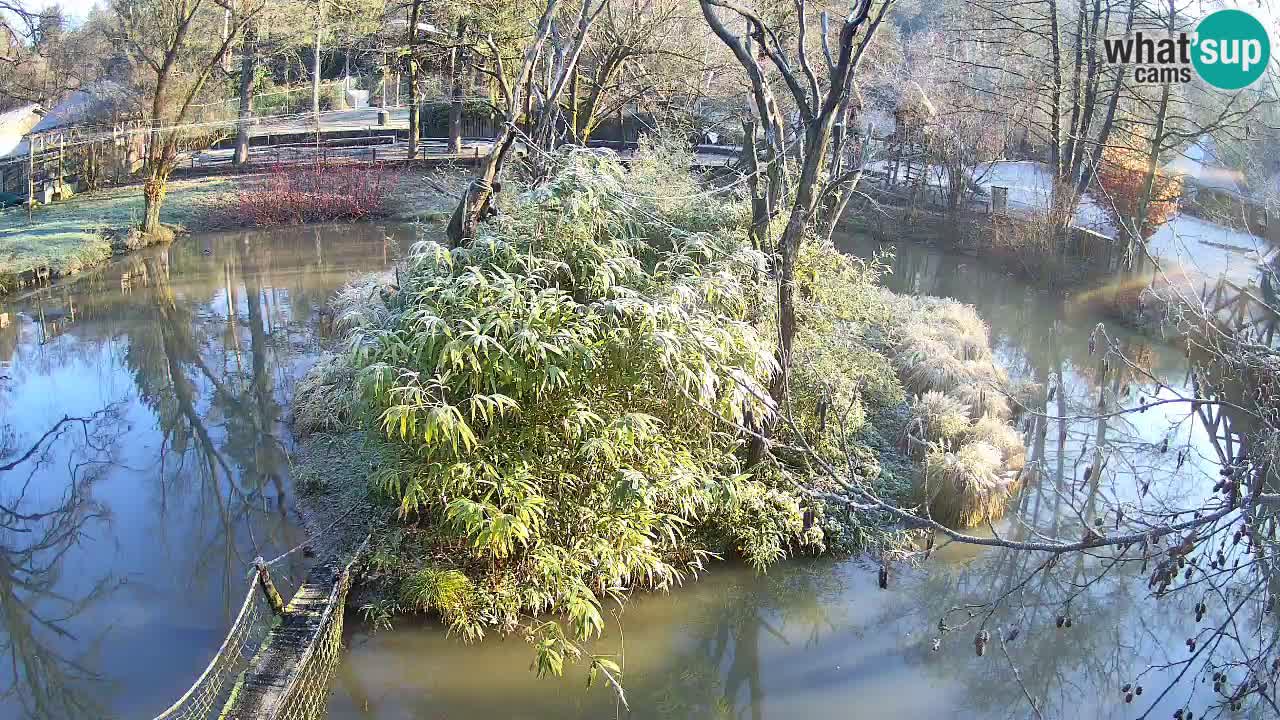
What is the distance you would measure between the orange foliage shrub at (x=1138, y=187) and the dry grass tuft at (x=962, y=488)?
27.3 ft

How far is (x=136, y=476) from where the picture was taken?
8.31 metres

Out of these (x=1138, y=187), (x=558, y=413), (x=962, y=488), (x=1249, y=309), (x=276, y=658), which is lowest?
(x=276, y=658)

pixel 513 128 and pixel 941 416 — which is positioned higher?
pixel 513 128

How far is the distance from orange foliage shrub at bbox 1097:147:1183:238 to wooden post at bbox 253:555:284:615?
12.8m

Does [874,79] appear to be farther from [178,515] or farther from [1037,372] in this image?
[178,515]

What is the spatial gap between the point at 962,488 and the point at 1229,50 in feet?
22.6

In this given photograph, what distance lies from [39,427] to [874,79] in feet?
56.7

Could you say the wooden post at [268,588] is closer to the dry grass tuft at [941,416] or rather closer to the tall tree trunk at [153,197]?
the dry grass tuft at [941,416]

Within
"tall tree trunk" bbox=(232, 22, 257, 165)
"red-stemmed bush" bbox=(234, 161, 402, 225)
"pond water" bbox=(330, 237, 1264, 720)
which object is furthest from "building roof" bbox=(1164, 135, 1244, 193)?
"tall tree trunk" bbox=(232, 22, 257, 165)

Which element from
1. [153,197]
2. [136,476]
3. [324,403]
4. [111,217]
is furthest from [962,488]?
[111,217]

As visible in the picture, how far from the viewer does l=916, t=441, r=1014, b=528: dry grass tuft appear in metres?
7.39

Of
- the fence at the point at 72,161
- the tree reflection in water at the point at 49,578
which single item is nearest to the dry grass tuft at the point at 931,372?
the tree reflection in water at the point at 49,578

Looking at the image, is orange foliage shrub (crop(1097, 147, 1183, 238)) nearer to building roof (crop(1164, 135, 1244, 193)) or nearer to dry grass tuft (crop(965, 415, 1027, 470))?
building roof (crop(1164, 135, 1244, 193))

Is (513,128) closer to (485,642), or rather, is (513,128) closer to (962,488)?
(485,642)
